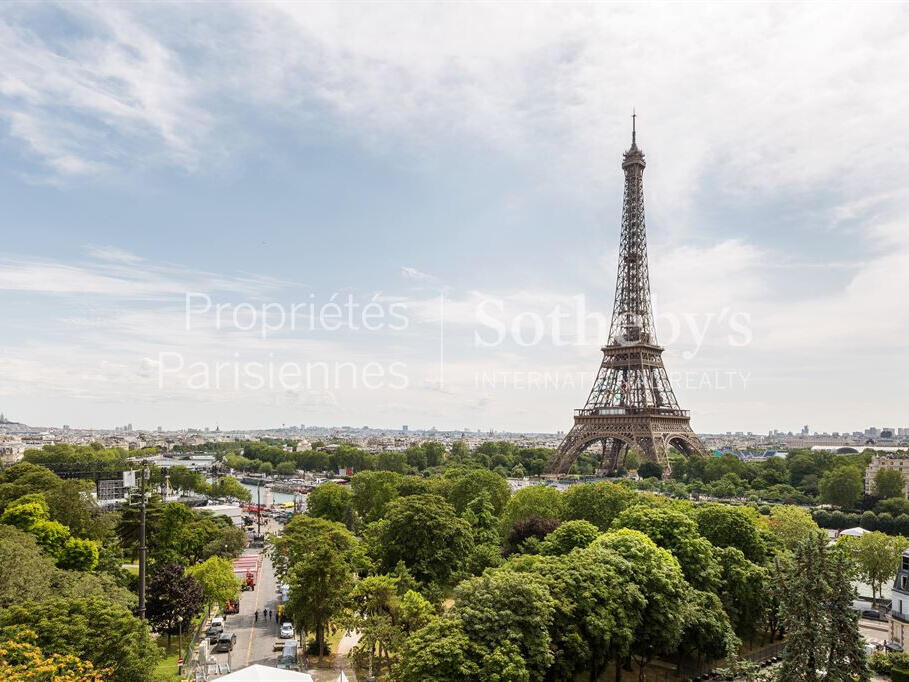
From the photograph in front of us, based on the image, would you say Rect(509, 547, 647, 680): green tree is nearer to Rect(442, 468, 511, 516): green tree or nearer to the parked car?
the parked car

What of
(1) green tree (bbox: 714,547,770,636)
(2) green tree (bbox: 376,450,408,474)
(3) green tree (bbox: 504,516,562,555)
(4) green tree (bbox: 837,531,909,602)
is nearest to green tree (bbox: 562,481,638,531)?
(3) green tree (bbox: 504,516,562,555)

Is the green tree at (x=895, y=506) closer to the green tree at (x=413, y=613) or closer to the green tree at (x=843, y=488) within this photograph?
the green tree at (x=843, y=488)

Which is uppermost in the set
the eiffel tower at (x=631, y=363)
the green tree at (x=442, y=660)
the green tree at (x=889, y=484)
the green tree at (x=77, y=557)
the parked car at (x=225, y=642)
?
the eiffel tower at (x=631, y=363)

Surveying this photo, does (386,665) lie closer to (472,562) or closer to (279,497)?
(472,562)

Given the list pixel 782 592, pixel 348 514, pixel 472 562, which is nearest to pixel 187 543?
pixel 348 514

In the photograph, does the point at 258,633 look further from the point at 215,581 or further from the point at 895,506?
the point at 895,506

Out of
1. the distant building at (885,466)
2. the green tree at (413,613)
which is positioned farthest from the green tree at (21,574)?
the distant building at (885,466)

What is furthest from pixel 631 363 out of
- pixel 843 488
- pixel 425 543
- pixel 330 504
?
pixel 425 543
